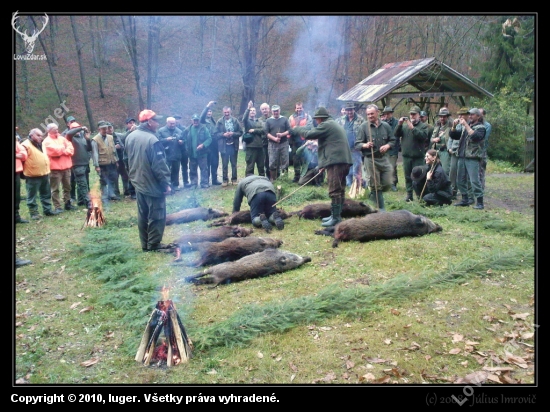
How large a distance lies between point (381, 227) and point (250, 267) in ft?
9.23

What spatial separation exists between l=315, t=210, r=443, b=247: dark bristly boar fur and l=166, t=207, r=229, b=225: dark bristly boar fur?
3.16 m

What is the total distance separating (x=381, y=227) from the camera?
8.45m

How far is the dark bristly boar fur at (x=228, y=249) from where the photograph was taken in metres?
7.55

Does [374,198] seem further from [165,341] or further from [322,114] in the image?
[165,341]

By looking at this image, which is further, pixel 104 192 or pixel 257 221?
pixel 104 192

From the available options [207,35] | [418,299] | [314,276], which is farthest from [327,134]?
[207,35]

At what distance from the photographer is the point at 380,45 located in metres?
18.8

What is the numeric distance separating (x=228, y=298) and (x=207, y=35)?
24.9 metres

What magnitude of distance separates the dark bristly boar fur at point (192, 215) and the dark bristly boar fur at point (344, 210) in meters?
2.02

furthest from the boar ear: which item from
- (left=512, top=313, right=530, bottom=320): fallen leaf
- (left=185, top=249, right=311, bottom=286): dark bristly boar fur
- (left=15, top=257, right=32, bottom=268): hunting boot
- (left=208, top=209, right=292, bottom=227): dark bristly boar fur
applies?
(left=15, top=257, right=32, bottom=268): hunting boot

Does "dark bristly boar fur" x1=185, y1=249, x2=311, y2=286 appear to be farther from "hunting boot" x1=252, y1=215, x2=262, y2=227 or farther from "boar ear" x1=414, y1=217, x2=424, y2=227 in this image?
"boar ear" x1=414, y1=217, x2=424, y2=227

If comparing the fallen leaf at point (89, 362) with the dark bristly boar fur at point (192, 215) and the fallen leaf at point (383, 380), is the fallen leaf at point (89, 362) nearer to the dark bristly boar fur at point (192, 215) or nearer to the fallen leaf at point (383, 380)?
the fallen leaf at point (383, 380)

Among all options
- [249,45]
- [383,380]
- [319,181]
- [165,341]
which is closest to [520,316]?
[383,380]

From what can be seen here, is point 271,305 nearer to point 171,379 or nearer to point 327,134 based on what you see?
point 171,379
